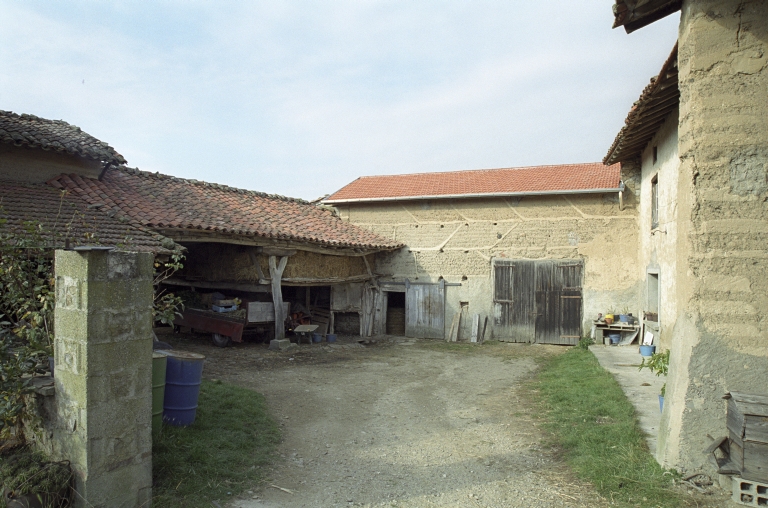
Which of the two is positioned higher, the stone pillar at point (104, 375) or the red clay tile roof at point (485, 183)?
the red clay tile roof at point (485, 183)

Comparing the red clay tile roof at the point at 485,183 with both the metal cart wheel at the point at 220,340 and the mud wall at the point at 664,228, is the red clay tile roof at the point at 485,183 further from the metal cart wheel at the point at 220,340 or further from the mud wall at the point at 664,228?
the metal cart wheel at the point at 220,340

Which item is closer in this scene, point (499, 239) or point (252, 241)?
point (252, 241)

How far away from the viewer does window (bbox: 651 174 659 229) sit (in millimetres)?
9688

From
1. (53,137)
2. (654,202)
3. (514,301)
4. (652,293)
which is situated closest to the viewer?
(53,137)

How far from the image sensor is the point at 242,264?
11867mm

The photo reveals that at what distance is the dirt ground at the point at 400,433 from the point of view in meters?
4.30

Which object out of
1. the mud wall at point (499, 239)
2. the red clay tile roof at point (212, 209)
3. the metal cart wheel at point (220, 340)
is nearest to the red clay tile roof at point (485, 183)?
the mud wall at point (499, 239)

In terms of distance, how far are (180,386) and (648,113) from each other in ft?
24.1

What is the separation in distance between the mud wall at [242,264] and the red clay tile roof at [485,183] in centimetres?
277

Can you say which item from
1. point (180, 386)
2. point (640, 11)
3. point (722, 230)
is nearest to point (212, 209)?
point (180, 386)

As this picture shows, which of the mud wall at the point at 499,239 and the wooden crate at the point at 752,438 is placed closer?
the wooden crate at the point at 752,438

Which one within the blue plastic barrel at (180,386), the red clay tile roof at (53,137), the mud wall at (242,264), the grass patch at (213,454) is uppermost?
the red clay tile roof at (53,137)

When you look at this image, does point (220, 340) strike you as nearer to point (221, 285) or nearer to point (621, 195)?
point (221, 285)

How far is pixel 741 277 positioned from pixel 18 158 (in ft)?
34.7
